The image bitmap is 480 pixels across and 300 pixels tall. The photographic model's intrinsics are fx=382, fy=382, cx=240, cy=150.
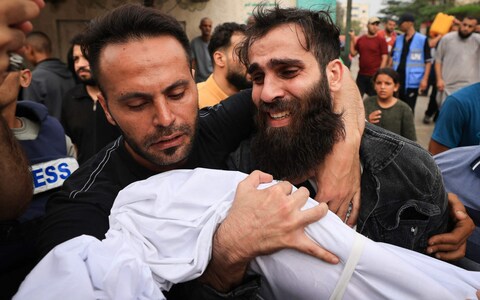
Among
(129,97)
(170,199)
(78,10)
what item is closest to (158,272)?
(170,199)

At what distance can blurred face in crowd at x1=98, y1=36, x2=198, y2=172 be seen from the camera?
1.66m

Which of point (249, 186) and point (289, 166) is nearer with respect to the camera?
point (249, 186)

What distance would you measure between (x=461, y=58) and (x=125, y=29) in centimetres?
641

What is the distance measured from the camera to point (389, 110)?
456 centimetres

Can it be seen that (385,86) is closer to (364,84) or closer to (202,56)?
(364,84)

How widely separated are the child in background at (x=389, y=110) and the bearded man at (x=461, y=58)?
87.3 inches

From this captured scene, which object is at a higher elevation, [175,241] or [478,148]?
[175,241]

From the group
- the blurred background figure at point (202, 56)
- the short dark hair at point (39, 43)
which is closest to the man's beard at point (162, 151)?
the short dark hair at point (39, 43)

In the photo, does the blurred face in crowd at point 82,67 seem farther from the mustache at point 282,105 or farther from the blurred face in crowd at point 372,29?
the blurred face in crowd at point 372,29

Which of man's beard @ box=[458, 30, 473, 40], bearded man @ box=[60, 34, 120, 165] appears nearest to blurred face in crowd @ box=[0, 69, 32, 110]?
bearded man @ box=[60, 34, 120, 165]

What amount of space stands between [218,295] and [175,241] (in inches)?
11.4

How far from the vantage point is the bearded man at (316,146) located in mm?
1829

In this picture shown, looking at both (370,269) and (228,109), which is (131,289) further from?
(228,109)

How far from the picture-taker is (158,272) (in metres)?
1.13
